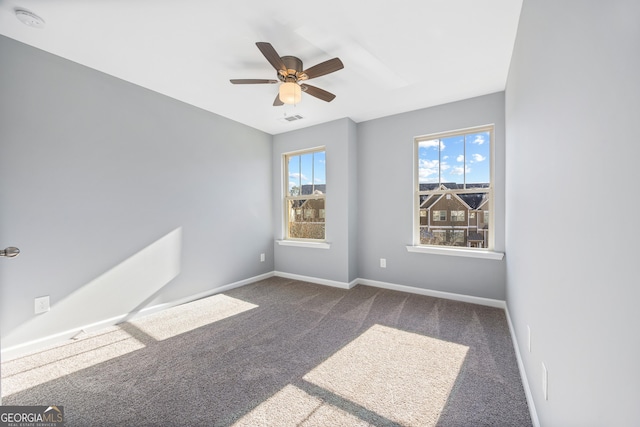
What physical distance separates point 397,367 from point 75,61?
391cm

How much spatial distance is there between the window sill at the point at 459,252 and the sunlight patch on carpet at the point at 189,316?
230 cm

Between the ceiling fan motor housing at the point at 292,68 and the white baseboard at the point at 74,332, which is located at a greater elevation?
the ceiling fan motor housing at the point at 292,68

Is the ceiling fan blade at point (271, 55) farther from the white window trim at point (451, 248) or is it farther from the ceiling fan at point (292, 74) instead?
the white window trim at point (451, 248)

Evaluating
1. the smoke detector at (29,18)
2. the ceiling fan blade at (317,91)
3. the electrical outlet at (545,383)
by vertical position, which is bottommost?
the electrical outlet at (545,383)

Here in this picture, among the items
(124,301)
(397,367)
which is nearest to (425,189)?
(397,367)

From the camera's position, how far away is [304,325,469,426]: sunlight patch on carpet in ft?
5.09

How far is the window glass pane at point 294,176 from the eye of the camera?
15.0 ft

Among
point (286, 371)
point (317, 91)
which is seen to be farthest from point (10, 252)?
point (317, 91)

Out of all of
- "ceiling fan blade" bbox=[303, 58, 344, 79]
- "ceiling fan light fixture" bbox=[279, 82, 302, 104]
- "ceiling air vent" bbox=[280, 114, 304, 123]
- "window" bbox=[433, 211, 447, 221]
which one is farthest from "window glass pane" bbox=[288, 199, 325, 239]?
"ceiling fan blade" bbox=[303, 58, 344, 79]

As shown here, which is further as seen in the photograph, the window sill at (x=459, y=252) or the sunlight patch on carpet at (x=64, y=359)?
the window sill at (x=459, y=252)

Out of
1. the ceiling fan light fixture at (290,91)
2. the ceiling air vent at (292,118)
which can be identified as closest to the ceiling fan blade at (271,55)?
the ceiling fan light fixture at (290,91)

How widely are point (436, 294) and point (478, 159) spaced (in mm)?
1837

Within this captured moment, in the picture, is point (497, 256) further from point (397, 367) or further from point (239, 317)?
point (239, 317)

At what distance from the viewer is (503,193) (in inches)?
119
